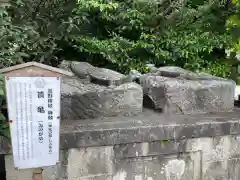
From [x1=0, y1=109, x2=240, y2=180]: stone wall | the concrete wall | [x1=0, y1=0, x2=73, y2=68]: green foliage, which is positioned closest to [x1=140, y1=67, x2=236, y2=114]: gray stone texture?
[x1=0, y1=109, x2=240, y2=180]: stone wall

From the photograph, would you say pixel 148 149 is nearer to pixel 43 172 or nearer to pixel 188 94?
pixel 188 94

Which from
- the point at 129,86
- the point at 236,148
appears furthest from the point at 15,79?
the point at 236,148

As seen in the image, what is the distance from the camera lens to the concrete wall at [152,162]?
8.64 feet

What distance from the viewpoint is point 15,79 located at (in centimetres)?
204

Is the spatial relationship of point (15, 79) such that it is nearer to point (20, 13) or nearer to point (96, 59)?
point (20, 13)

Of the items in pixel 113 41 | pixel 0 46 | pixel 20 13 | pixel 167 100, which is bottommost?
pixel 167 100

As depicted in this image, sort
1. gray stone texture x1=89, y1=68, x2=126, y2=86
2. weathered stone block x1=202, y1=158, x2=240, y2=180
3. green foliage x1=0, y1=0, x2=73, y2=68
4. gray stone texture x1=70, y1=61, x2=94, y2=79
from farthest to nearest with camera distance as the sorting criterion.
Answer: green foliage x1=0, y1=0, x2=73, y2=68 < gray stone texture x1=70, y1=61, x2=94, y2=79 < gray stone texture x1=89, y1=68, x2=126, y2=86 < weathered stone block x1=202, y1=158, x2=240, y2=180

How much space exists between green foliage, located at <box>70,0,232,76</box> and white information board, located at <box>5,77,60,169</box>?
92.1 inches

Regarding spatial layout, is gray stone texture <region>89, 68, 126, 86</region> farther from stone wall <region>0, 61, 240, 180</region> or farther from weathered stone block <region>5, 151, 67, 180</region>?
weathered stone block <region>5, 151, 67, 180</region>

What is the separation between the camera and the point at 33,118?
2111mm

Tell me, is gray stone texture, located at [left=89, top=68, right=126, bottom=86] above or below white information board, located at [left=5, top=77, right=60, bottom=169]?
above

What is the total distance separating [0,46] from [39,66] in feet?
3.28

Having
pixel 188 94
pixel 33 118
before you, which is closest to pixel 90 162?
pixel 33 118

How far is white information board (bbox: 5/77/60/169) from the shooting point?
6.77 feet
